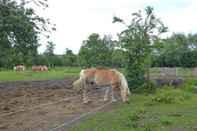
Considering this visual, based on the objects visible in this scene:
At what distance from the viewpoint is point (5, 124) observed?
10.3 meters

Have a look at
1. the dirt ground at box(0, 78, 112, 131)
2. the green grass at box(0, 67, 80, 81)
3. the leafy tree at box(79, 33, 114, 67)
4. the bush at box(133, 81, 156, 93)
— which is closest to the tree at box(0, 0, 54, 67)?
the dirt ground at box(0, 78, 112, 131)

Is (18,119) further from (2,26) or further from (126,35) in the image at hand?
(126,35)

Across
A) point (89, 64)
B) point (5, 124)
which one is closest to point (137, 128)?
point (5, 124)

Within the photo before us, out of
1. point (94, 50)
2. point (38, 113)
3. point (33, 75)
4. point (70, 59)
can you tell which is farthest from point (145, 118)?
point (70, 59)

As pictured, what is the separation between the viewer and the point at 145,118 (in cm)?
1103

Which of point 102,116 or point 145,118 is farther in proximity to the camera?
point 102,116

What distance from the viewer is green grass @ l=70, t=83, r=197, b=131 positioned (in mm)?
9488

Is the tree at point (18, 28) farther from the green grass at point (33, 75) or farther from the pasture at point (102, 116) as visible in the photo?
the green grass at point (33, 75)

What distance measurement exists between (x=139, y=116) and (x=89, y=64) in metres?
38.9


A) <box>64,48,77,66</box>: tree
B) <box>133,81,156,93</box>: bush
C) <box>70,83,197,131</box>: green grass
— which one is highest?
<box>64,48,77,66</box>: tree

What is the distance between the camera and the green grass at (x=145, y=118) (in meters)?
9.49

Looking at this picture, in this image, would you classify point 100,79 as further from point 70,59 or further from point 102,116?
point 70,59

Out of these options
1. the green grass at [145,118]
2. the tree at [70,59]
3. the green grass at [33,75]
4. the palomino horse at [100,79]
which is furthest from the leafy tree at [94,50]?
the green grass at [145,118]

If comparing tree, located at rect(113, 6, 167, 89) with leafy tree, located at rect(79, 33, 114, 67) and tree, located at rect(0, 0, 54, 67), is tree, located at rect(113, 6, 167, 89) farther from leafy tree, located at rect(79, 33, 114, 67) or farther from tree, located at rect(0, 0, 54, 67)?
leafy tree, located at rect(79, 33, 114, 67)
